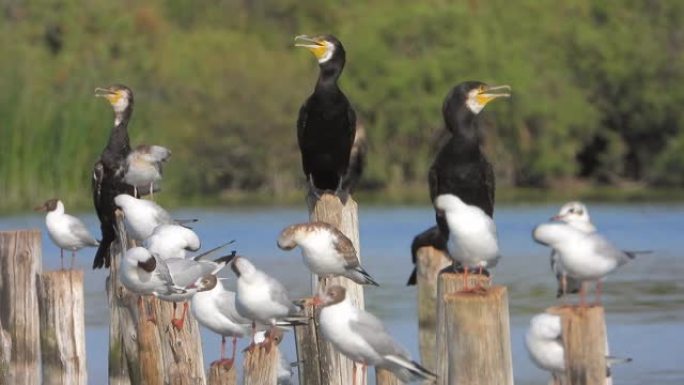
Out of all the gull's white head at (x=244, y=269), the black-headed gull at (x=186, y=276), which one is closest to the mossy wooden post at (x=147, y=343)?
the black-headed gull at (x=186, y=276)

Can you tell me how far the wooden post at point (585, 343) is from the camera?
7.03m

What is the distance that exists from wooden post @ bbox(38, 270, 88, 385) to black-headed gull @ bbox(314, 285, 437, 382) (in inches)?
115

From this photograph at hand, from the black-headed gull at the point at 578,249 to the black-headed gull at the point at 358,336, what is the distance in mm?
997

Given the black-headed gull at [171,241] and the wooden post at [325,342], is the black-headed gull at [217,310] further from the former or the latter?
the black-headed gull at [171,241]

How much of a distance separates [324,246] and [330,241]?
41mm

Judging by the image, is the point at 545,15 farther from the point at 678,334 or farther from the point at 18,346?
the point at 18,346

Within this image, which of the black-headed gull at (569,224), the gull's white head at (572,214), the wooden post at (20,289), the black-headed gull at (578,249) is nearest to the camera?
the black-headed gull at (578,249)

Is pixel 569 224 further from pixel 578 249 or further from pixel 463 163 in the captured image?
pixel 463 163

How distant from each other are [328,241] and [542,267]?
14.0 meters

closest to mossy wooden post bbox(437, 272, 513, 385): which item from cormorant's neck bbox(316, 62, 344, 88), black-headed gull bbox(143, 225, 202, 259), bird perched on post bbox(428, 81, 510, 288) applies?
bird perched on post bbox(428, 81, 510, 288)

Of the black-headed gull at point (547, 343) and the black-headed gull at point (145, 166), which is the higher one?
the black-headed gull at point (145, 166)

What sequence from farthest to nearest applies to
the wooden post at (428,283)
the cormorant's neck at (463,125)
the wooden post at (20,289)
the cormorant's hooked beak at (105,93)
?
1. the cormorant's hooked beak at (105,93)
2. the wooden post at (428,283)
3. the wooden post at (20,289)
4. the cormorant's neck at (463,125)

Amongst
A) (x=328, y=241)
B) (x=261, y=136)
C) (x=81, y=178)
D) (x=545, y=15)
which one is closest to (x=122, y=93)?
(x=328, y=241)

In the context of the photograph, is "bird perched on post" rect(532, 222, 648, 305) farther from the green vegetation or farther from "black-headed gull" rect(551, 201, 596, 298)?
the green vegetation
